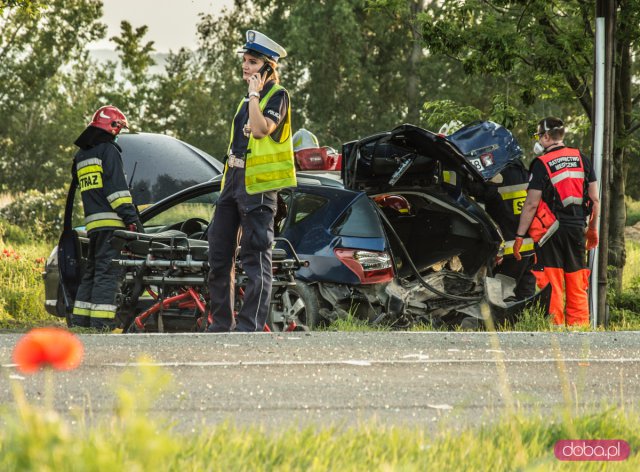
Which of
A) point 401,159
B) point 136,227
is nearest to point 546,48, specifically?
point 401,159

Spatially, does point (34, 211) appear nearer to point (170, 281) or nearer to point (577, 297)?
point (577, 297)

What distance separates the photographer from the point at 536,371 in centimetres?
646

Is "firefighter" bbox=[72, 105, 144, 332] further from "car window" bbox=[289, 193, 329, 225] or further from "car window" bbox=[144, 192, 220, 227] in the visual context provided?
"car window" bbox=[289, 193, 329, 225]

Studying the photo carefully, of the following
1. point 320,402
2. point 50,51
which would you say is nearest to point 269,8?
point 50,51

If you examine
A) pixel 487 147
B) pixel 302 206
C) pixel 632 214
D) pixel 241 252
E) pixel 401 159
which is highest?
pixel 487 147

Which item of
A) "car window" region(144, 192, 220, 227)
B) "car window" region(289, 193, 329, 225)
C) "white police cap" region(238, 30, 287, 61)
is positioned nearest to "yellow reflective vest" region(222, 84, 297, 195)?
"white police cap" region(238, 30, 287, 61)

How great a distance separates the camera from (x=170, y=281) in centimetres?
813

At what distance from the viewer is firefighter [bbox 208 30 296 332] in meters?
7.66

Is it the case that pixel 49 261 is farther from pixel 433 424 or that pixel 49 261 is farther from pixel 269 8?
pixel 269 8

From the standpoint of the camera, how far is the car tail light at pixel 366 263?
8.72 m

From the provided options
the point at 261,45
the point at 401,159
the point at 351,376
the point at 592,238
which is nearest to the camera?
the point at 351,376

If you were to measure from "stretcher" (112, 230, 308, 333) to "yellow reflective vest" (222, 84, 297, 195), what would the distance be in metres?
0.83

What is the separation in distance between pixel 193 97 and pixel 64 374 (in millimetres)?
36662

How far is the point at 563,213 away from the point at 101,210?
4056 millimetres
